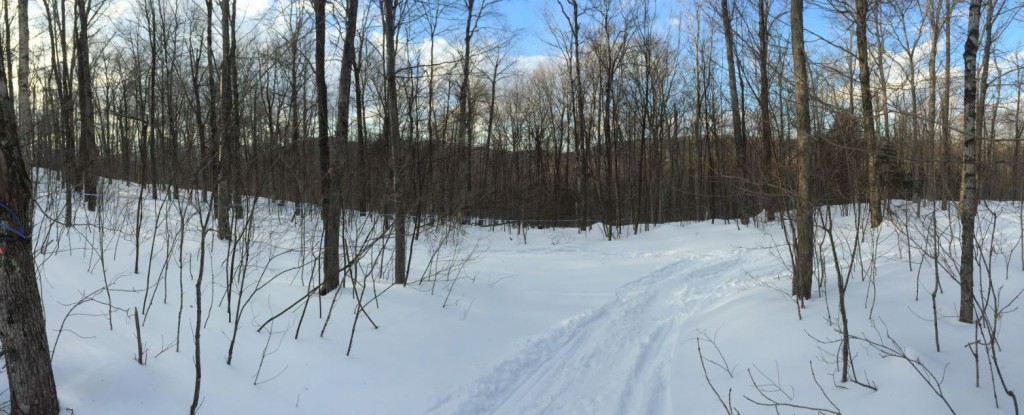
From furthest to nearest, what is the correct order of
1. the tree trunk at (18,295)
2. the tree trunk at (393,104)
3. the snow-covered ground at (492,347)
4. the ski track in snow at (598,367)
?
the tree trunk at (393,104)
the ski track in snow at (598,367)
the snow-covered ground at (492,347)
the tree trunk at (18,295)

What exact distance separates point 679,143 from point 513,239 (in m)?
25.0

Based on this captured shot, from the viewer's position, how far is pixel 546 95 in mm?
34562

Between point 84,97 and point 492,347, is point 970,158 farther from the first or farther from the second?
point 84,97

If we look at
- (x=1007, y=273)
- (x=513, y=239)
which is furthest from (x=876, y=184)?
(x=513, y=239)

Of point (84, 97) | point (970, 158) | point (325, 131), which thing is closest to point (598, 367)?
point (970, 158)

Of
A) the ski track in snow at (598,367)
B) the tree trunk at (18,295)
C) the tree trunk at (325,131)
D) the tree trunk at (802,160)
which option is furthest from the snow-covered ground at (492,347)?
the tree trunk at (325,131)

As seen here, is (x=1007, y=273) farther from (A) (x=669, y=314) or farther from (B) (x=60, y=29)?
(B) (x=60, y=29)

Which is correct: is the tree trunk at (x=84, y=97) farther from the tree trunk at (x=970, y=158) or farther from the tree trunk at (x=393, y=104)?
the tree trunk at (x=970, y=158)

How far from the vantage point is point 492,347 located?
5332 millimetres

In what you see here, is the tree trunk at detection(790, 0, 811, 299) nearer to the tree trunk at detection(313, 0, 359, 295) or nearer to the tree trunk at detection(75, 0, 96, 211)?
→ the tree trunk at detection(313, 0, 359, 295)

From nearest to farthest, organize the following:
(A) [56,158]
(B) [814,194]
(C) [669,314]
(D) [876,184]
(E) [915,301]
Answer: (E) [915,301] → (B) [814,194] → (C) [669,314] → (D) [876,184] → (A) [56,158]

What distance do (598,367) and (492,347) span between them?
1163 mm

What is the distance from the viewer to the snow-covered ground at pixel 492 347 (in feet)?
11.7

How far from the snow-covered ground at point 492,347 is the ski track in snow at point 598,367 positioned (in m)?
0.02
